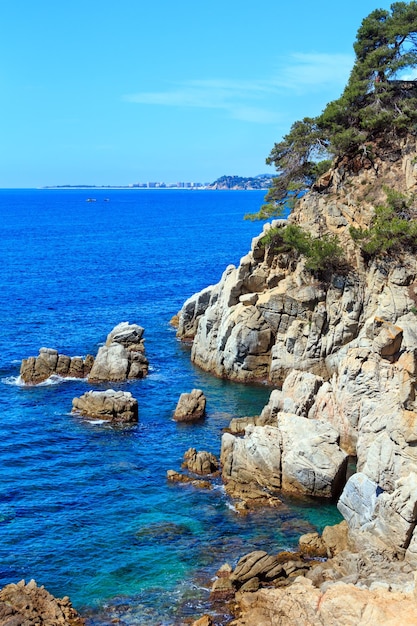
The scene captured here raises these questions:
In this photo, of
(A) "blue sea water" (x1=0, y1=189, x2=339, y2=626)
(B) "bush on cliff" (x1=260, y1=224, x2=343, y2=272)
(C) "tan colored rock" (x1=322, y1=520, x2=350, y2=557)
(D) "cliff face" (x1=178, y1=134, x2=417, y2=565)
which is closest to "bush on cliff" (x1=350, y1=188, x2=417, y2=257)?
(D) "cliff face" (x1=178, y1=134, x2=417, y2=565)

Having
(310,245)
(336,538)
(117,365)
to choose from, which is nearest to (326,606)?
(336,538)

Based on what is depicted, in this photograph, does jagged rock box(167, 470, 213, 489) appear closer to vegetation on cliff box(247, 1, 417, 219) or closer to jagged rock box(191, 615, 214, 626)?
jagged rock box(191, 615, 214, 626)

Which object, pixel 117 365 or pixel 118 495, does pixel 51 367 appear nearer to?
pixel 117 365

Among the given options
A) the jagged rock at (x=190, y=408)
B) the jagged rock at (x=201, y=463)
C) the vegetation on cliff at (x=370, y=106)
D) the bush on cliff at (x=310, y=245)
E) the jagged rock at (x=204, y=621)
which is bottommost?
the jagged rock at (x=204, y=621)

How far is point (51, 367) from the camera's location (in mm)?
66875

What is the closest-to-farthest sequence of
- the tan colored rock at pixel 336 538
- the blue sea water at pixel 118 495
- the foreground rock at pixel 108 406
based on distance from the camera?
the blue sea water at pixel 118 495 → the tan colored rock at pixel 336 538 → the foreground rock at pixel 108 406

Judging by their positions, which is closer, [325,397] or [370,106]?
[325,397]

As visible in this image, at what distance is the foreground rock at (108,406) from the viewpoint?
56.6 m

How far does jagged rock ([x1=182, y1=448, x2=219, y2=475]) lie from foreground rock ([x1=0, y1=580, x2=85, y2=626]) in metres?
15.5

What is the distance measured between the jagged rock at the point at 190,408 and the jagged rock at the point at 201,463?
26.8 feet

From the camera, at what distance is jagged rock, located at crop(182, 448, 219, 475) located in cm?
4722

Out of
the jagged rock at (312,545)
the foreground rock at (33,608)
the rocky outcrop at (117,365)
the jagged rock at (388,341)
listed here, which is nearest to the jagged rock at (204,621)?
the foreground rock at (33,608)

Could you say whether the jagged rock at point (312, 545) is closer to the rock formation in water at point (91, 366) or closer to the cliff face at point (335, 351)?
the cliff face at point (335, 351)

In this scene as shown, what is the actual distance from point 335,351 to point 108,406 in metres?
19.0
